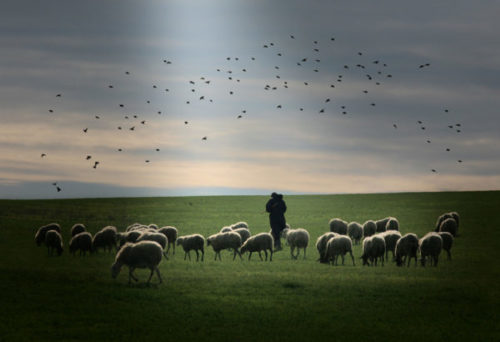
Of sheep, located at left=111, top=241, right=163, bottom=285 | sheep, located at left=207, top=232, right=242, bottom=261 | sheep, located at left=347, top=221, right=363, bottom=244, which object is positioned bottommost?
sheep, located at left=111, top=241, right=163, bottom=285

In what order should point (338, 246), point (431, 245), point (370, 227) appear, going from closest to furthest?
1. point (431, 245)
2. point (338, 246)
3. point (370, 227)

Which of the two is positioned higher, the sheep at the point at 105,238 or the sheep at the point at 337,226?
the sheep at the point at 337,226

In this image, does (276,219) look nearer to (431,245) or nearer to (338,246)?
(338,246)

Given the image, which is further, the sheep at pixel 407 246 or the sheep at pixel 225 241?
the sheep at pixel 225 241

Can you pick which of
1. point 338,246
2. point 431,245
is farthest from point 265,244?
point 431,245

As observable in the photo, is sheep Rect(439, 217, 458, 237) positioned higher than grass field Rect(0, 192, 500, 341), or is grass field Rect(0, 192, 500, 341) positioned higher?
sheep Rect(439, 217, 458, 237)

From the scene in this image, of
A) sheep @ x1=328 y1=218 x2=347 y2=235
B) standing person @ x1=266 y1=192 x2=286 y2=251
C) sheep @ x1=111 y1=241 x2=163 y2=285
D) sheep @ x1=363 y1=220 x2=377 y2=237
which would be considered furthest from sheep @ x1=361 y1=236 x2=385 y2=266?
sheep @ x1=363 y1=220 x2=377 y2=237

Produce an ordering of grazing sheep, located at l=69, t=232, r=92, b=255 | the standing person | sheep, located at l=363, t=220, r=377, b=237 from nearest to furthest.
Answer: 1. grazing sheep, located at l=69, t=232, r=92, b=255
2. the standing person
3. sheep, located at l=363, t=220, r=377, b=237

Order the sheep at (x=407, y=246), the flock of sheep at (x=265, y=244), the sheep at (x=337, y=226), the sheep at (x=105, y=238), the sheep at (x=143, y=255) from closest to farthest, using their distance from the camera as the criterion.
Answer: the sheep at (x=143, y=255)
the flock of sheep at (x=265, y=244)
the sheep at (x=407, y=246)
the sheep at (x=105, y=238)
the sheep at (x=337, y=226)

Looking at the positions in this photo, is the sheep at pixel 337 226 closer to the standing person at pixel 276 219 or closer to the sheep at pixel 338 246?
the standing person at pixel 276 219

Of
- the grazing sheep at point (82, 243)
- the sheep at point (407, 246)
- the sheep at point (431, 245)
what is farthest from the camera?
the grazing sheep at point (82, 243)

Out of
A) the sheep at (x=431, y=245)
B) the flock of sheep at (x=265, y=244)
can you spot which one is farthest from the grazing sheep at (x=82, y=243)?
the sheep at (x=431, y=245)

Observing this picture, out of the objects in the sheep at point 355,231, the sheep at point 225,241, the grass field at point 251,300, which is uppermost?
the sheep at point 355,231

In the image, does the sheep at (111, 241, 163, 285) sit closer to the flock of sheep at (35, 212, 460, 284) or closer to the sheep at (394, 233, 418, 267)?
the flock of sheep at (35, 212, 460, 284)
